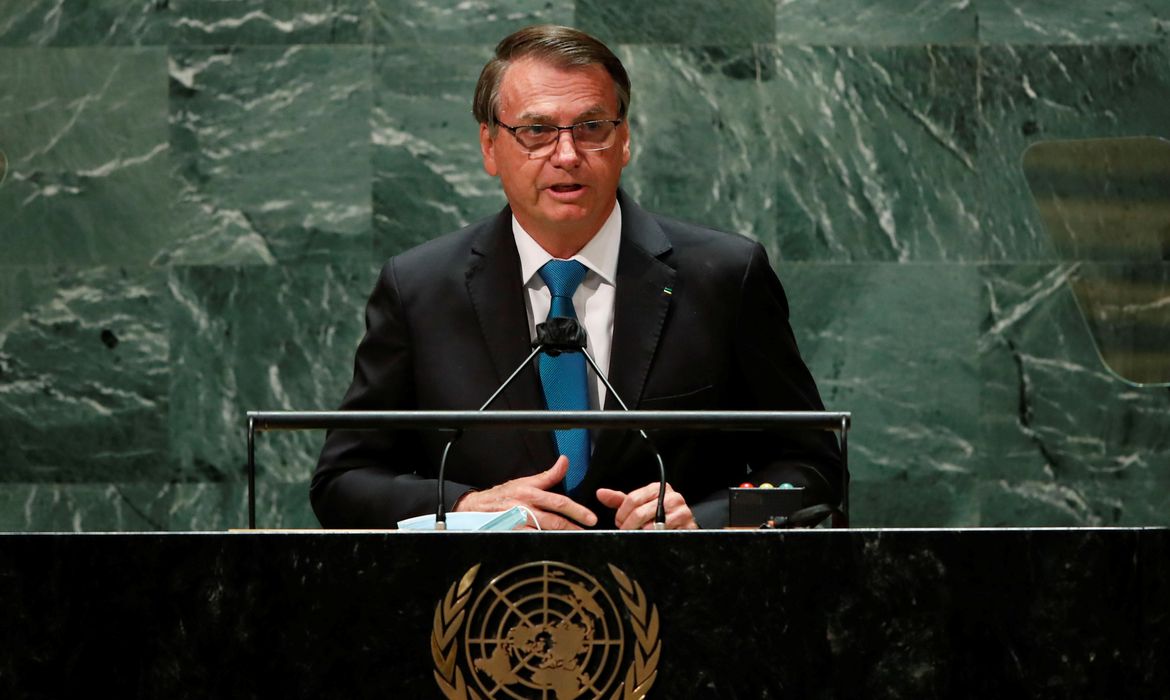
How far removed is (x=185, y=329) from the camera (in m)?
5.35

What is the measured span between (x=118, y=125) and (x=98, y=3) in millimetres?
403

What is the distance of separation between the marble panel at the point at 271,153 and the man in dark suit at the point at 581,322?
176cm

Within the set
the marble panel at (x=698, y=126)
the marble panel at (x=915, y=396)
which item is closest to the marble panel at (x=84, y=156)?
the marble panel at (x=698, y=126)

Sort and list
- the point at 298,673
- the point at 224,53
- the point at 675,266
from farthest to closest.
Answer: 1. the point at 224,53
2. the point at 675,266
3. the point at 298,673

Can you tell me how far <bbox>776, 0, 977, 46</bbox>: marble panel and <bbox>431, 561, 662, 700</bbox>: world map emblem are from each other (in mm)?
3550

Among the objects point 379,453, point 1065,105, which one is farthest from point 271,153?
point 1065,105

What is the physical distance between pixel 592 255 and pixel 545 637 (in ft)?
5.18

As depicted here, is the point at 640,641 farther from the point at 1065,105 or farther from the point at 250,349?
the point at 1065,105

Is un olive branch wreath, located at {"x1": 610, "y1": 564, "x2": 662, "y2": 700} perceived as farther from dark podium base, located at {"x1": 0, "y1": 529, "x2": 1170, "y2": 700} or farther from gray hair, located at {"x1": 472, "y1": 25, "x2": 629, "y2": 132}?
gray hair, located at {"x1": 472, "y1": 25, "x2": 629, "y2": 132}

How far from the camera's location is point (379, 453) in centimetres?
344

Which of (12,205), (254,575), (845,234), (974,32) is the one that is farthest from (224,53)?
(254,575)

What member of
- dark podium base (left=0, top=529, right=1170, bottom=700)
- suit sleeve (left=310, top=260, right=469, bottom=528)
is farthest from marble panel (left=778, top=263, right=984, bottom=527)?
dark podium base (left=0, top=529, right=1170, bottom=700)

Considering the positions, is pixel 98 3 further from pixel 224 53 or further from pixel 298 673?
pixel 298 673

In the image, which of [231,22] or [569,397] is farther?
[231,22]
